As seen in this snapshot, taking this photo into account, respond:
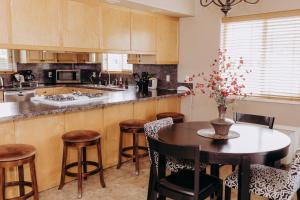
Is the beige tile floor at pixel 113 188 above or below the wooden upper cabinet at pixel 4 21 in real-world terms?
below

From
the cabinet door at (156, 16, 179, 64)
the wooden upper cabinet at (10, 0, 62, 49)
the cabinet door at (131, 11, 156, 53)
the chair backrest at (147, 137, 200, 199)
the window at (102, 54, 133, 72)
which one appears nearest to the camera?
the chair backrest at (147, 137, 200, 199)

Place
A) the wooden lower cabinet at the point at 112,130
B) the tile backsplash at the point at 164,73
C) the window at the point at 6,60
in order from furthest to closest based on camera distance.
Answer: the window at the point at 6,60 < the tile backsplash at the point at 164,73 < the wooden lower cabinet at the point at 112,130

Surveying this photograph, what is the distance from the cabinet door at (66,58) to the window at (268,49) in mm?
3577

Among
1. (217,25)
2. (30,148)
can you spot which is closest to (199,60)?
(217,25)

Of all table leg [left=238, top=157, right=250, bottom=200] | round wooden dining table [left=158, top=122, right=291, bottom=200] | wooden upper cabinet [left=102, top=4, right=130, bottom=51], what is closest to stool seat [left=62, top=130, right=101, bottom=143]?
round wooden dining table [left=158, top=122, right=291, bottom=200]

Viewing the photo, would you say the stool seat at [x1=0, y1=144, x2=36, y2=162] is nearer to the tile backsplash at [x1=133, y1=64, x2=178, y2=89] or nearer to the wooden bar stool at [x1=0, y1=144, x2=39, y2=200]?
the wooden bar stool at [x1=0, y1=144, x2=39, y2=200]

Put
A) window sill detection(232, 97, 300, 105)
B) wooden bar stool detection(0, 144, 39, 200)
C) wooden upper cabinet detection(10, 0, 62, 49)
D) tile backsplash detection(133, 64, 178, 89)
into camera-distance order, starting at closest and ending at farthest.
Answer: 1. wooden bar stool detection(0, 144, 39, 200)
2. wooden upper cabinet detection(10, 0, 62, 49)
3. window sill detection(232, 97, 300, 105)
4. tile backsplash detection(133, 64, 178, 89)

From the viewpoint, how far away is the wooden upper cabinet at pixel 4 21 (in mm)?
3018

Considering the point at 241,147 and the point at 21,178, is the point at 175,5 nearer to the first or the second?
the point at 241,147

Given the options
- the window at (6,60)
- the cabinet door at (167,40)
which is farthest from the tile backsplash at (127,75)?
the cabinet door at (167,40)

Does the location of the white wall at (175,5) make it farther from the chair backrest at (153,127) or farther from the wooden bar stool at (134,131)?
the chair backrest at (153,127)

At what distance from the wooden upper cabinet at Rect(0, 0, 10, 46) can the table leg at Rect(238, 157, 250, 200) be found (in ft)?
8.65

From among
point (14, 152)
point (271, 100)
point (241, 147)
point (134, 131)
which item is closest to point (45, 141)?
point (14, 152)

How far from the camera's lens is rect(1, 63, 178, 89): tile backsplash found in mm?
5344
